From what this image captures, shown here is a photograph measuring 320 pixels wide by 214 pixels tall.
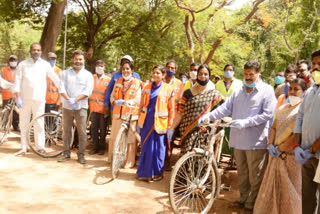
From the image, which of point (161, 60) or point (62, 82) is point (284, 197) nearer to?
point (62, 82)

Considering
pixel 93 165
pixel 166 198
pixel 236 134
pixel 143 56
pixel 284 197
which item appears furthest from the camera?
pixel 143 56

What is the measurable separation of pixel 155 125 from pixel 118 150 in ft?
2.49

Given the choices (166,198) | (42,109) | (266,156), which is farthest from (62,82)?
(266,156)

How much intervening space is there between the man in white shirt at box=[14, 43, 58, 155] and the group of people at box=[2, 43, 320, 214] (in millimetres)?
18

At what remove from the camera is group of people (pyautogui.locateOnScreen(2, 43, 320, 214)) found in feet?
10.9

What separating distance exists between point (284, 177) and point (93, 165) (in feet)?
11.9

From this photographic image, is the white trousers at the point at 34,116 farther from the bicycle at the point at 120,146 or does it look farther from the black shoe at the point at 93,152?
the bicycle at the point at 120,146

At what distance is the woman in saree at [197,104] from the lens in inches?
194

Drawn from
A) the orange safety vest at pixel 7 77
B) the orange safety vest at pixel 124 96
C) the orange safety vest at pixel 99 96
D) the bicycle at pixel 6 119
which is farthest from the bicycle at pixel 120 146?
the orange safety vest at pixel 7 77

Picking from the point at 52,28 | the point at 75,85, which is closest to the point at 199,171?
the point at 75,85

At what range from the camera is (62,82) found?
612 centimetres

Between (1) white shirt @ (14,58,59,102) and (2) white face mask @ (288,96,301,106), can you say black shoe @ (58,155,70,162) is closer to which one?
(1) white shirt @ (14,58,59,102)

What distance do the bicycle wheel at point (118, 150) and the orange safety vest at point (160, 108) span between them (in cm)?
35

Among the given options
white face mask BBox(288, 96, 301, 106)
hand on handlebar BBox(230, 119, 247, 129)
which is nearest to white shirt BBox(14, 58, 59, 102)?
hand on handlebar BBox(230, 119, 247, 129)
